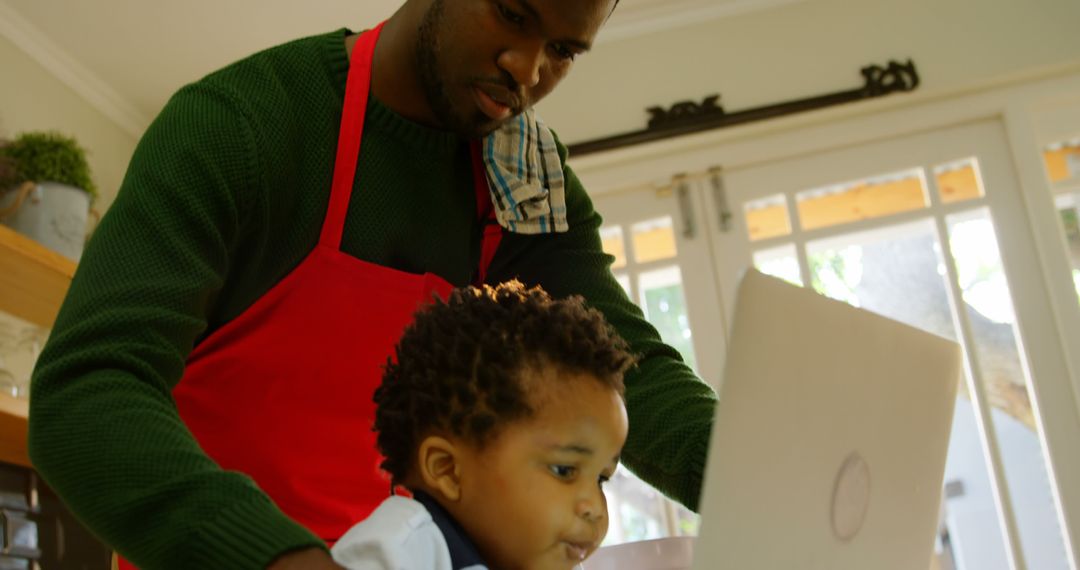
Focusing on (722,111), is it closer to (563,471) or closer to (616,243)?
(616,243)

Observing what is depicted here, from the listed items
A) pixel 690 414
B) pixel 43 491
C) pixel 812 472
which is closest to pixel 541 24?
pixel 690 414

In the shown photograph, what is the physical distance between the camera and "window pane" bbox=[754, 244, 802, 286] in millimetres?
2938

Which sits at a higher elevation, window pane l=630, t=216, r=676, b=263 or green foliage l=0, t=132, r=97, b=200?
green foliage l=0, t=132, r=97, b=200

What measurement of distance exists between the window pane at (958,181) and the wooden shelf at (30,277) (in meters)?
2.08

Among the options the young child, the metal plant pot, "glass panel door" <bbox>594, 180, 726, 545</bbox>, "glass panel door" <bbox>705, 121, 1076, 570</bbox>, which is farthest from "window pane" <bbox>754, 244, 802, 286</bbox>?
the young child

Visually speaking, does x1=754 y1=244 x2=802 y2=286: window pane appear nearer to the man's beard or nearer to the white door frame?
the white door frame

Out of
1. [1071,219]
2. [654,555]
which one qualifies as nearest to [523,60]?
[654,555]

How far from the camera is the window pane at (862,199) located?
2908mm

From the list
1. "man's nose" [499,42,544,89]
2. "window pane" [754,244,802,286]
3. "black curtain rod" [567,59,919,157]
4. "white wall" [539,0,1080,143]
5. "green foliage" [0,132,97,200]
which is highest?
"white wall" [539,0,1080,143]

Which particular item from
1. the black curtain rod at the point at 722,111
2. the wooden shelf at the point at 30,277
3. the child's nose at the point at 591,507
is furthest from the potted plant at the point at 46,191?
the child's nose at the point at 591,507

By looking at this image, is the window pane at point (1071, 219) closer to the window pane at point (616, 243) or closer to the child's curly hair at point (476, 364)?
the window pane at point (616, 243)

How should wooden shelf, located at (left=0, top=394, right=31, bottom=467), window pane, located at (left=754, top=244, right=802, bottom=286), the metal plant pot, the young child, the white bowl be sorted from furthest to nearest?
window pane, located at (left=754, top=244, right=802, bottom=286) → the metal plant pot → wooden shelf, located at (left=0, top=394, right=31, bottom=467) → the white bowl → the young child

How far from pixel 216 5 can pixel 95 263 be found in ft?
7.37

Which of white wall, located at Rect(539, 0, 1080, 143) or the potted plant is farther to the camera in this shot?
white wall, located at Rect(539, 0, 1080, 143)
